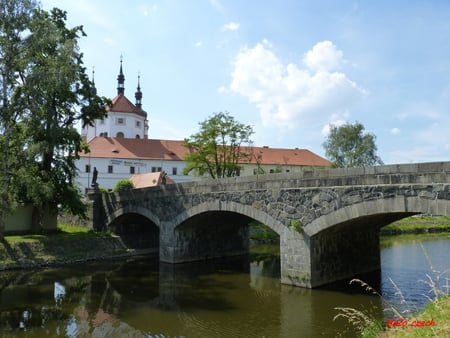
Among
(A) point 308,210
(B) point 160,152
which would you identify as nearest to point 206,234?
(A) point 308,210

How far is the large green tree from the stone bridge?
4891mm

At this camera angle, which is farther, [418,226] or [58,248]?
[418,226]

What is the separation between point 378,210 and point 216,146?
74.9ft

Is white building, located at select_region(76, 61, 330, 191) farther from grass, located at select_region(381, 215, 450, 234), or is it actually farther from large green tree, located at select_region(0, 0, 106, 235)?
large green tree, located at select_region(0, 0, 106, 235)

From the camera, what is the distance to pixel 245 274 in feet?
55.7

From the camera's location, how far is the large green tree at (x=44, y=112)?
754 inches

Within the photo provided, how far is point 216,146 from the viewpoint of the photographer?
3316 centimetres

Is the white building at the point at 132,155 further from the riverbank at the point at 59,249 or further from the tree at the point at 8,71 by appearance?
the tree at the point at 8,71

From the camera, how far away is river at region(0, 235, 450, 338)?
31.9ft

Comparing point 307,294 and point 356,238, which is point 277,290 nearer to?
point 307,294

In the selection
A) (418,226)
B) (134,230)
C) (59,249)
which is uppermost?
(134,230)

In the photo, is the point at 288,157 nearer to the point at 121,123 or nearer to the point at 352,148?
the point at 352,148

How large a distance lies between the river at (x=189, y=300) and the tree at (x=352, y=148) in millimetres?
22692

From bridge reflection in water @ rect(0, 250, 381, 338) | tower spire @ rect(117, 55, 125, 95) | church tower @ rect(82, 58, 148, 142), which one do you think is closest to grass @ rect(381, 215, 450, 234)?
bridge reflection in water @ rect(0, 250, 381, 338)
